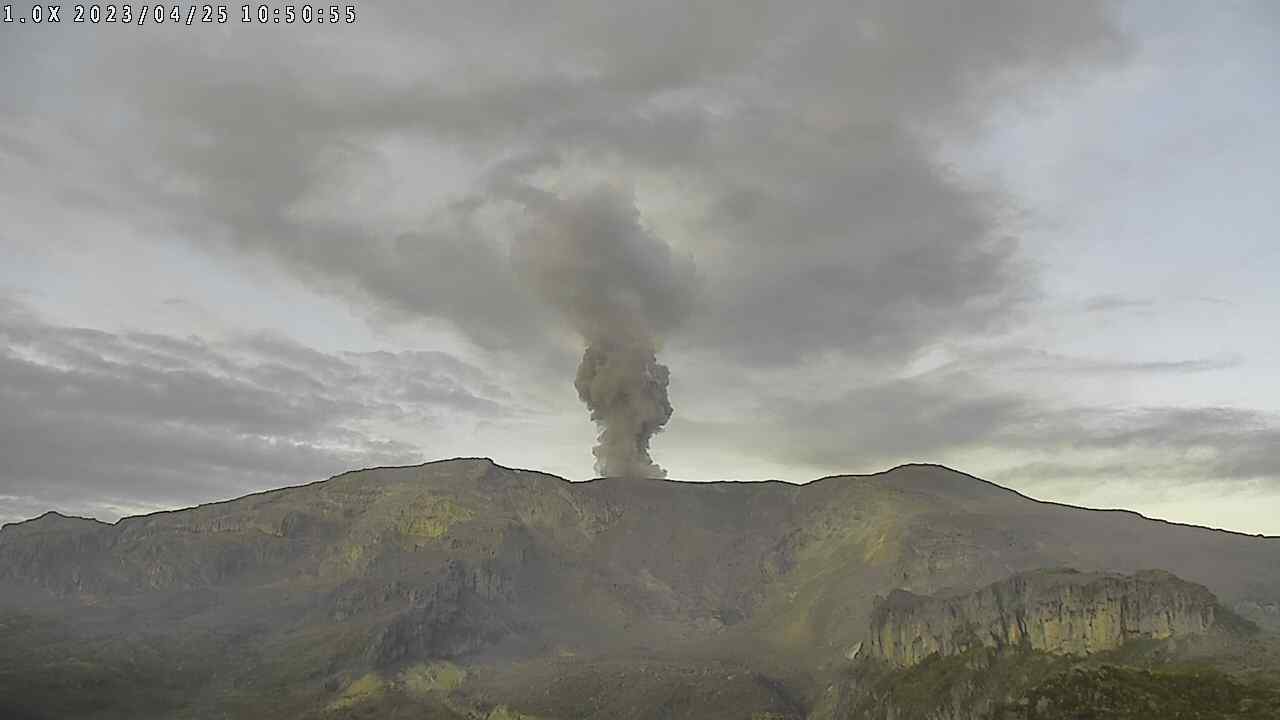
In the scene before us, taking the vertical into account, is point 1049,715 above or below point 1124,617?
below

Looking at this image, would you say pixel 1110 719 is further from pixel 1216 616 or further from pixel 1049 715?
pixel 1216 616

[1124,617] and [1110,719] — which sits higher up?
[1124,617]

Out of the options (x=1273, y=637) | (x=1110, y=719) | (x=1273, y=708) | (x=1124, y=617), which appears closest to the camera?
(x=1273, y=708)

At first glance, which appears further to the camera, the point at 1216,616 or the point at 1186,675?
the point at 1216,616

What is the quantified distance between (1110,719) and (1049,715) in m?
10.7

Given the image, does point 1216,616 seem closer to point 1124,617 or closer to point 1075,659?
point 1124,617

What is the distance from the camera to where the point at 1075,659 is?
608ft

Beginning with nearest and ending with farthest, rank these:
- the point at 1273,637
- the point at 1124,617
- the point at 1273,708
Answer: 1. the point at 1273,708
2. the point at 1273,637
3. the point at 1124,617

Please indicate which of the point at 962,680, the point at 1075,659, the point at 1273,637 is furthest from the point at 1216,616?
the point at 962,680

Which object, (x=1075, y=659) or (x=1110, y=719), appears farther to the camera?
(x=1075, y=659)

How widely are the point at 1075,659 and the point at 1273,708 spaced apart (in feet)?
164

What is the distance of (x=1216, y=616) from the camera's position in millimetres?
189125

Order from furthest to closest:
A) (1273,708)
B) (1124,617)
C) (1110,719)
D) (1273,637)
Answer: (1124,617) < (1273,637) < (1110,719) < (1273,708)

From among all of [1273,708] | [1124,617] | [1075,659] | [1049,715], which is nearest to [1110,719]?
[1049,715]
